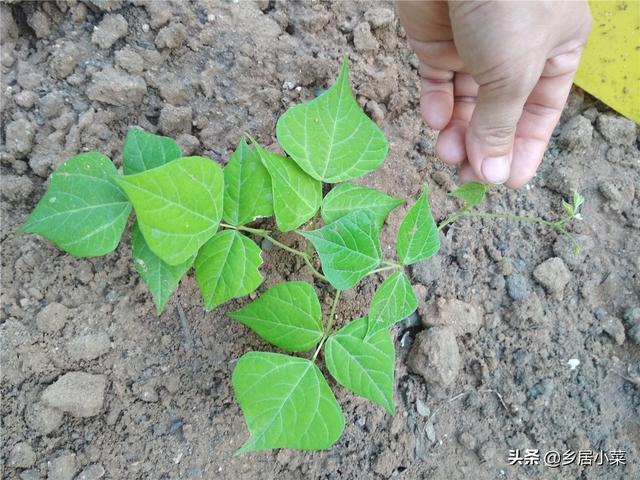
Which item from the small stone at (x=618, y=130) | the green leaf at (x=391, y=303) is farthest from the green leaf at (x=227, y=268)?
the small stone at (x=618, y=130)

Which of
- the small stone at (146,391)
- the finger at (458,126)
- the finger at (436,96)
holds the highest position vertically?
the finger at (436,96)

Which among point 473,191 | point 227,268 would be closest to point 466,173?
point 473,191

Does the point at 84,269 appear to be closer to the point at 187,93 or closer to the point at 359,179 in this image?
the point at 187,93

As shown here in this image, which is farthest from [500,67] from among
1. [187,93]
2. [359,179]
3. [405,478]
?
[405,478]

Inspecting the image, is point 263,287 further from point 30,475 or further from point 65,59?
point 65,59

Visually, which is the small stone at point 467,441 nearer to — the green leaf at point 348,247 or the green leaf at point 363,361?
the green leaf at point 363,361
